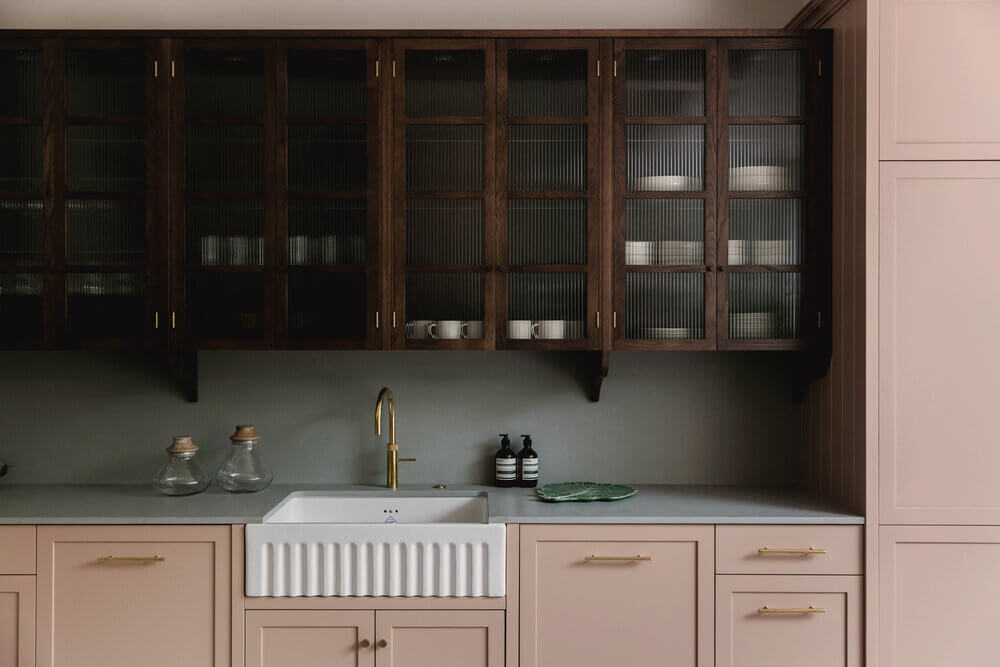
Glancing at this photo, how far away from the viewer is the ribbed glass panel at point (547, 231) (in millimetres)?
2344

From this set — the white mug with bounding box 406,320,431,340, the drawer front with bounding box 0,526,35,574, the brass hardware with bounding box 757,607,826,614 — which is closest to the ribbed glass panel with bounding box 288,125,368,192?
the white mug with bounding box 406,320,431,340

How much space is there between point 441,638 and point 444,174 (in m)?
1.37

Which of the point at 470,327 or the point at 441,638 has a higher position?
the point at 470,327

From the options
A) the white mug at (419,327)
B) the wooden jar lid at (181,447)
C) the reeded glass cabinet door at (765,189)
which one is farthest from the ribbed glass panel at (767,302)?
the wooden jar lid at (181,447)

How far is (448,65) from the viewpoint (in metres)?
2.35

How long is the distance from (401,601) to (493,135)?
1409 mm

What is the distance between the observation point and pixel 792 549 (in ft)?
6.98

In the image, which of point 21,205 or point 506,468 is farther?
point 506,468

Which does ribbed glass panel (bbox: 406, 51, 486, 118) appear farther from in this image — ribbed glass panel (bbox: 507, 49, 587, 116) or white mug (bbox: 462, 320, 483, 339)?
white mug (bbox: 462, 320, 483, 339)

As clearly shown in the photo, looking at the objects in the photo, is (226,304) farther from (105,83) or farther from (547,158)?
(547,158)

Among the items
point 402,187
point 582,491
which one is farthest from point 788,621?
point 402,187
